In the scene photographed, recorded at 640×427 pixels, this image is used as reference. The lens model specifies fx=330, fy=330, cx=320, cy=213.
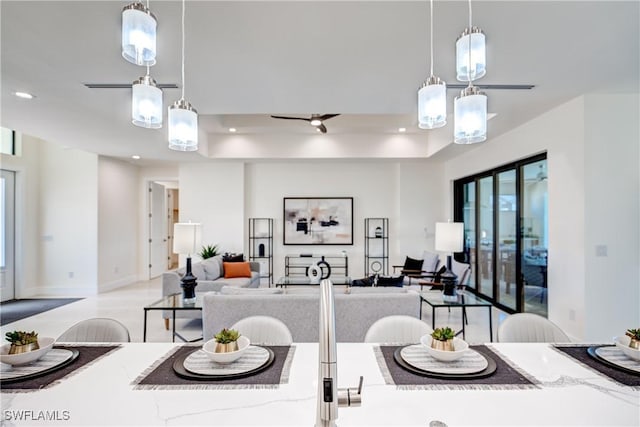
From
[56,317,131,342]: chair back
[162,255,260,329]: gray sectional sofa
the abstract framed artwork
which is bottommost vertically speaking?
[162,255,260,329]: gray sectional sofa

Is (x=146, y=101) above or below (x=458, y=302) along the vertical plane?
above

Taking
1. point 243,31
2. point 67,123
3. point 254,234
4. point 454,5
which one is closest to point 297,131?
point 254,234

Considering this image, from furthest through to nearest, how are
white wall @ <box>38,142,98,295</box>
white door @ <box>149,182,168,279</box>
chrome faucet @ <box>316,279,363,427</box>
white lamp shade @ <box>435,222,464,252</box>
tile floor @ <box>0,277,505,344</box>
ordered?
white door @ <box>149,182,168,279</box> < white wall @ <box>38,142,98,295</box> < tile floor @ <box>0,277,505,344</box> < white lamp shade @ <box>435,222,464,252</box> < chrome faucet @ <box>316,279,363,427</box>

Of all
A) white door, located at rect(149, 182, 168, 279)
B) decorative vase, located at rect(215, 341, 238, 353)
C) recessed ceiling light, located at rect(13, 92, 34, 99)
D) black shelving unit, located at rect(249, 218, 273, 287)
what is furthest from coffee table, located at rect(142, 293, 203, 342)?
white door, located at rect(149, 182, 168, 279)

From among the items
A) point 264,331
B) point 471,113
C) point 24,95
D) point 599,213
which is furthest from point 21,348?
point 599,213

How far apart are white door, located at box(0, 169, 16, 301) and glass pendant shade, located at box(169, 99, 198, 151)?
19.7 ft

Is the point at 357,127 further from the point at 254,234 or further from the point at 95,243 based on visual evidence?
the point at 95,243

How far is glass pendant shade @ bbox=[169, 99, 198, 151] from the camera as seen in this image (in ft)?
5.72

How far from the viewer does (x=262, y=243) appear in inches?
278

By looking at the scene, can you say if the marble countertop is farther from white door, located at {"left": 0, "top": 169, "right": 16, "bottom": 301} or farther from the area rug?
white door, located at {"left": 0, "top": 169, "right": 16, "bottom": 301}

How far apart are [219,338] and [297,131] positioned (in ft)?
17.2

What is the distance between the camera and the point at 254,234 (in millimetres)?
7059

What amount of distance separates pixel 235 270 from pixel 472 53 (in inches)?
191

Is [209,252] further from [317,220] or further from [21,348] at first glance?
[21,348]
